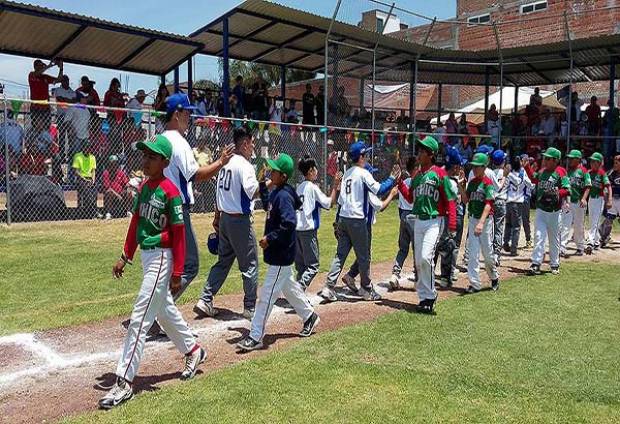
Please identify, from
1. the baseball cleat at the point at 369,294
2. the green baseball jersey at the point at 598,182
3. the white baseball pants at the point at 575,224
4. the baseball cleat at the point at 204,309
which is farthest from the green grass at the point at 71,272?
the green baseball jersey at the point at 598,182

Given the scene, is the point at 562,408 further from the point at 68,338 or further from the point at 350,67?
the point at 350,67

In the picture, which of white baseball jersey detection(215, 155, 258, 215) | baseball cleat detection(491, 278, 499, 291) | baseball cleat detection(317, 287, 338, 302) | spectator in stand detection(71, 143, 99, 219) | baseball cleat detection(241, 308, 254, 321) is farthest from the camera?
spectator in stand detection(71, 143, 99, 219)

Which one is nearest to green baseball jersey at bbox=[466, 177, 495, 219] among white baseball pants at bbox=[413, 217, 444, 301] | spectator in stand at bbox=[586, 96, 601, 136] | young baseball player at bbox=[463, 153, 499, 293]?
young baseball player at bbox=[463, 153, 499, 293]

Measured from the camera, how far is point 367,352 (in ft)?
16.9

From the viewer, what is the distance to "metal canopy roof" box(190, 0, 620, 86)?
1659cm

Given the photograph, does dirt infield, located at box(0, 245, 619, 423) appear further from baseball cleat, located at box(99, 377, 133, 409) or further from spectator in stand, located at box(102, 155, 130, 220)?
spectator in stand, located at box(102, 155, 130, 220)

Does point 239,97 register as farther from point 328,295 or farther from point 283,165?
point 283,165

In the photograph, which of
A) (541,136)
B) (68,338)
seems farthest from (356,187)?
(541,136)

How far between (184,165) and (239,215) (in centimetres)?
97

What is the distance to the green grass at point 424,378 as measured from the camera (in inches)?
154

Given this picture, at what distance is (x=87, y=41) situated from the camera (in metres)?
14.4

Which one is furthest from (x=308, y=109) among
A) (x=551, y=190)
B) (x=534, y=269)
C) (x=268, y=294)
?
(x=268, y=294)

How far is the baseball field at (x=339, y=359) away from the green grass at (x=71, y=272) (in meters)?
0.04

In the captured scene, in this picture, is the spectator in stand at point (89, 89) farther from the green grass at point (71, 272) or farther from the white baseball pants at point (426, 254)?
the white baseball pants at point (426, 254)
